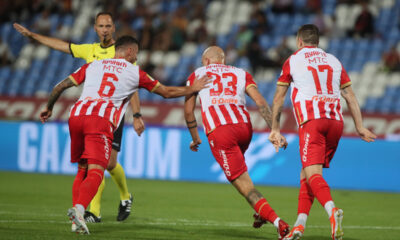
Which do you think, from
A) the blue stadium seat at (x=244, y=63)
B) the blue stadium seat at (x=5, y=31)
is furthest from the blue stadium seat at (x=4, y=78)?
the blue stadium seat at (x=244, y=63)

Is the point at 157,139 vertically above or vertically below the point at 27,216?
above

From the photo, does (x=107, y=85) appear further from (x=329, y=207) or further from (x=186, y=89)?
(x=329, y=207)

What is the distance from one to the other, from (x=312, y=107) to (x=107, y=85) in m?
2.10

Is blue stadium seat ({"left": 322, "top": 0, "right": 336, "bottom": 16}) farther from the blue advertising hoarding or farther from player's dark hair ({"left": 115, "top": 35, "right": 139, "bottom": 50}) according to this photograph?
player's dark hair ({"left": 115, "top": 35, "right": 139, "bottom": 50})

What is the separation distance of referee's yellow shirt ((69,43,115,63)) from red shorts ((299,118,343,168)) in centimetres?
287

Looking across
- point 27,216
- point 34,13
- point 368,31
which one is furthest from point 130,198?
point 34,13

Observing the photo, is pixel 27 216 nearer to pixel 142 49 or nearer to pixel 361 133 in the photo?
pixel 361 133

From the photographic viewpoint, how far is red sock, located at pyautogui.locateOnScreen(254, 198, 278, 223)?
23.0 ft

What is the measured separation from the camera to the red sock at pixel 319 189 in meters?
6.80

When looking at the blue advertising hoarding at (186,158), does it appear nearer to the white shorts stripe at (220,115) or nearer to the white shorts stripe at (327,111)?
the white shorts stripe at (220,115)

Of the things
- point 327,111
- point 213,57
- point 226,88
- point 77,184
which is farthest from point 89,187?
point 327,111

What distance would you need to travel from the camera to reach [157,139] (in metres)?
15.7

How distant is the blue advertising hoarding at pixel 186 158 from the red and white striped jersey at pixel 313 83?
25.6 feet

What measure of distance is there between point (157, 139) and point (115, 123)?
8283mm
